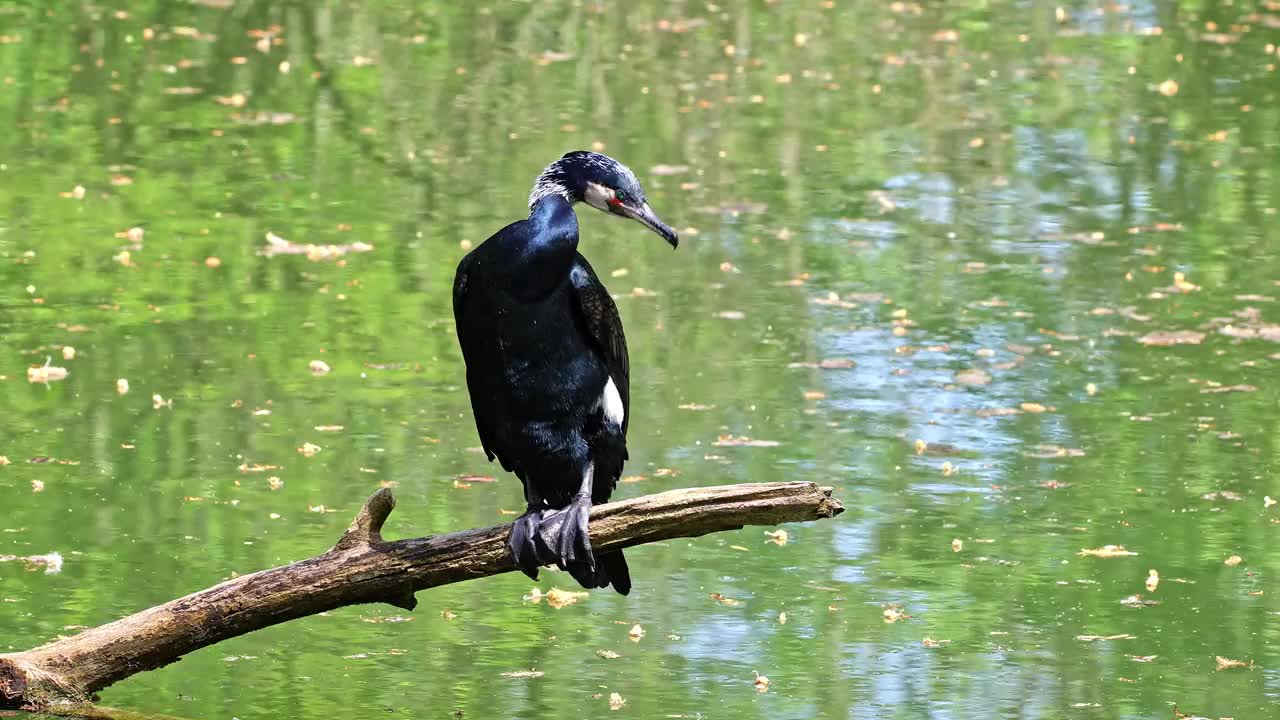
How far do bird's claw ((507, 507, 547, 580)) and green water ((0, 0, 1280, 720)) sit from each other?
1.70 ft

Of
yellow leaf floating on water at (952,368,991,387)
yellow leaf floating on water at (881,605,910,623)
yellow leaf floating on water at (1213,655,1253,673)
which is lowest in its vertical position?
yellow leaf floating on water at (952,368,991,387)

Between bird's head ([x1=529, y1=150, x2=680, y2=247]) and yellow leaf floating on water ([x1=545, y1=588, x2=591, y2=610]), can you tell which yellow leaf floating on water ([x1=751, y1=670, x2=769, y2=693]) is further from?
bird's head ([x1=529, y1=150, x2=680, y2=247])

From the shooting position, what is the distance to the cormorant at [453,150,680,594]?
5.25 meters

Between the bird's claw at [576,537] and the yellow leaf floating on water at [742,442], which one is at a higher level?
the bird's claw at [576,537]

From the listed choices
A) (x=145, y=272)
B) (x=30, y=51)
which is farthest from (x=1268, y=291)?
(x=30, y=51)

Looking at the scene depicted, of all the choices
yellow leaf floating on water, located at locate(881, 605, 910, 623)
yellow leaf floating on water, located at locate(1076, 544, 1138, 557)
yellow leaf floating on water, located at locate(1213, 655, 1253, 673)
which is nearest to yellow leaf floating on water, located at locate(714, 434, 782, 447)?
yellow leaf floating on water, located at locate(1076, 544, 1138, 557)

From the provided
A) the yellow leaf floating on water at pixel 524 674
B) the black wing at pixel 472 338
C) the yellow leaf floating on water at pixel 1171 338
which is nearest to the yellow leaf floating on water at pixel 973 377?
the yellow leaf floating on water at pixel 1171 338

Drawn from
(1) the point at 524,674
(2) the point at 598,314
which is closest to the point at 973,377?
(1) the point at 524,674

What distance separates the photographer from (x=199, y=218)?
11109 millimetres

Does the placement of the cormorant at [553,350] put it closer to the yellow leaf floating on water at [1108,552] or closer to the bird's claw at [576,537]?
the bird's claw at [576,537]

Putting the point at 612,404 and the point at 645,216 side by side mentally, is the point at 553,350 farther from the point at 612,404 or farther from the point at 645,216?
the point at 645,216

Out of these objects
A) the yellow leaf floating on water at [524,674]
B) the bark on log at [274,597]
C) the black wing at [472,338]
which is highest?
Answer: the black wing at [472,338]

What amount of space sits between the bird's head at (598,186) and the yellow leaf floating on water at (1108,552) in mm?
2348

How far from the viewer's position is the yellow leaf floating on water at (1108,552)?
6.94m
